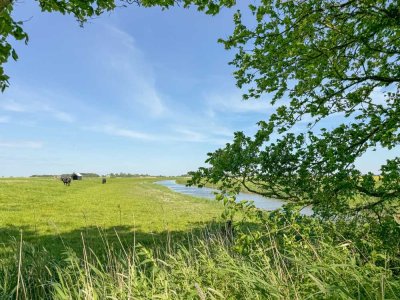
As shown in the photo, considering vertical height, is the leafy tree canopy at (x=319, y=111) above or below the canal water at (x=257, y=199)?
above

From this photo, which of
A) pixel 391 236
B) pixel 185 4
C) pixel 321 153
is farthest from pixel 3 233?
pixel 391 236

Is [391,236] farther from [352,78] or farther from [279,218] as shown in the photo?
[352,78]

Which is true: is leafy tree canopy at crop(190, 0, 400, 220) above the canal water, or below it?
above

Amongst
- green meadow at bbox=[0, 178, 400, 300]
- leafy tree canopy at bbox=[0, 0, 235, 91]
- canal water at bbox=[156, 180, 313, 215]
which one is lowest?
canal water at bbox=[156, 180, 313, 215]

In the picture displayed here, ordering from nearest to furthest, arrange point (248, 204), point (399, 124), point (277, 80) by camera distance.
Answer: point (248, 204) < point (399, 124) < point (277, 80)

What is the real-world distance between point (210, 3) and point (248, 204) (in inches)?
187

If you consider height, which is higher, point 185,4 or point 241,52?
point 185,4

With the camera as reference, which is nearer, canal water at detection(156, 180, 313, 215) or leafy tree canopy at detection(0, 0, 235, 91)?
leafy tree canopy at detection(0, 0, 235, 91)

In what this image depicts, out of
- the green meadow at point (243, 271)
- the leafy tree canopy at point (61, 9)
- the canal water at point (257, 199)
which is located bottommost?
the canal water at point (257, 199)

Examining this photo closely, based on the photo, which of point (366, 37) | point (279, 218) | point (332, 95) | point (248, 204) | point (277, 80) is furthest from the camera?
point (277, 80)

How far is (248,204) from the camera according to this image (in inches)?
181

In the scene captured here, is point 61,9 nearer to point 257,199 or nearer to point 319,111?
point 319,111

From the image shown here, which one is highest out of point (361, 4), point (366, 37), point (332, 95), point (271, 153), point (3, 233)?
point (361, 4)

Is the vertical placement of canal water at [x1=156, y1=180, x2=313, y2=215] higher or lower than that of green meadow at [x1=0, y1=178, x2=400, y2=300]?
lower
